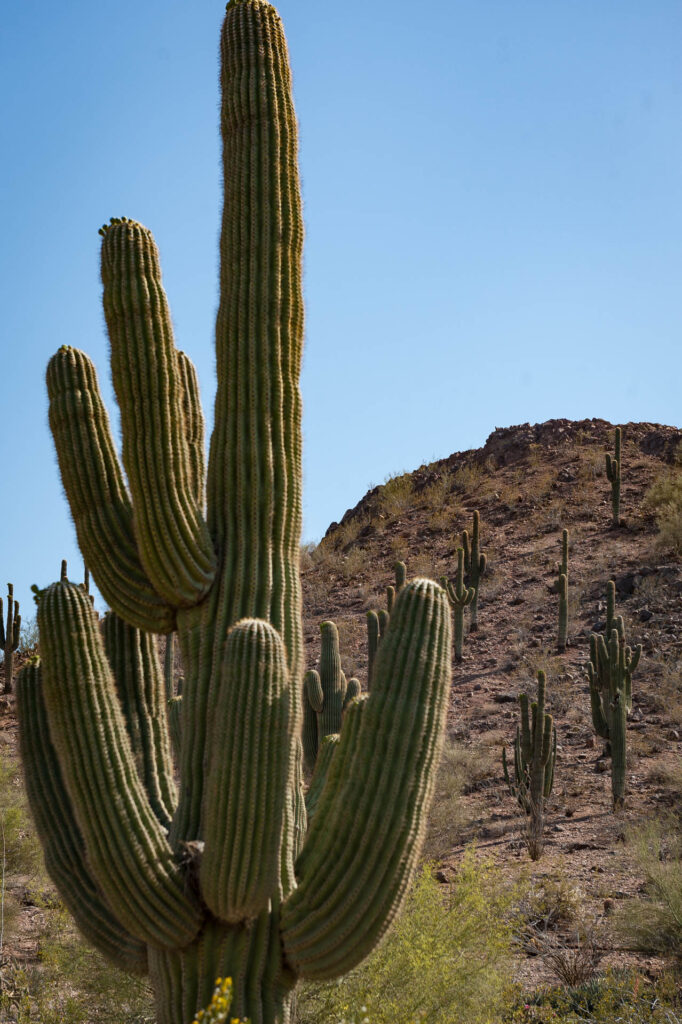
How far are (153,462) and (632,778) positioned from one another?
12.6 m

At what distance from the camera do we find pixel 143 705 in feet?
18.0

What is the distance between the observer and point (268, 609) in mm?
5188

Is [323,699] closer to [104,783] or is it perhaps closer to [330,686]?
[330,686]

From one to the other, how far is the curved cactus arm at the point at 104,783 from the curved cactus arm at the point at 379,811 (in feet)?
1.86

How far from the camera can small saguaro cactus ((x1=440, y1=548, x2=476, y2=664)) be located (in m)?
20.8

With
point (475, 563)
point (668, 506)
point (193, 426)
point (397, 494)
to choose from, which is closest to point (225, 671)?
point (193, 426)

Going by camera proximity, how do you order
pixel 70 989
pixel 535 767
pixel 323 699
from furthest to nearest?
pixel 535 767 → pixel 323 699 → pixel 70 989

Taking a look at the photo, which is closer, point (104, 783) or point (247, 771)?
point (247, 771)

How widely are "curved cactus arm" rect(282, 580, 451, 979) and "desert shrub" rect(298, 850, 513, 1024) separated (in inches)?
150

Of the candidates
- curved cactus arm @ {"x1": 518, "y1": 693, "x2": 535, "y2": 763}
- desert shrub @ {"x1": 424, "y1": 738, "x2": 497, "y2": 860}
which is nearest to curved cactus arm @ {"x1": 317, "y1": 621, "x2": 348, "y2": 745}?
desert shrub @ {"x1": 424, "y1": 738, "x2": 497, "y2": 860}

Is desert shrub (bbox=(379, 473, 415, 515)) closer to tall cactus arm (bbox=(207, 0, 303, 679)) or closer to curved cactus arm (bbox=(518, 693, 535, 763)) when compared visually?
curved cactus arm (bbox=(518, 693, 535, 763))

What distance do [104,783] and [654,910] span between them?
7.93m

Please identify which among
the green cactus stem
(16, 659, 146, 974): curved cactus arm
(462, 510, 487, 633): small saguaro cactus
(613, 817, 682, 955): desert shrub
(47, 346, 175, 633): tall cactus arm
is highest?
(462, 510, 487, 633): small saguaro cactus

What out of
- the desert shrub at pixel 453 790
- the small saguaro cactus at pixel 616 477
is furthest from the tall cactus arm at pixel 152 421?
the small saguaro cactus at pixel 616 477
